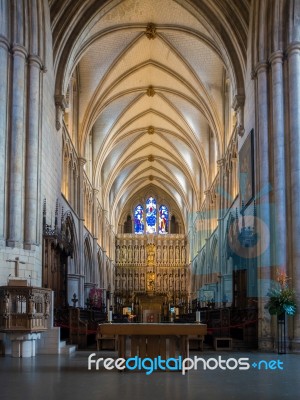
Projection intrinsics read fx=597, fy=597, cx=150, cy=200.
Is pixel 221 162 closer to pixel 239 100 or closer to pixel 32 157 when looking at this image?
pixel 239 100

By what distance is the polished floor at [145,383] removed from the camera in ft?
26.2

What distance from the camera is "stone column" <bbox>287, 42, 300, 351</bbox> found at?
54.3 ft

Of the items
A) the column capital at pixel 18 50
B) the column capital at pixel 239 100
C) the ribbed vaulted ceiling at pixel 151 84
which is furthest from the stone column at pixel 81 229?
the column capital at pixel 18 50

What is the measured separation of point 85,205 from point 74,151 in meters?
6.00

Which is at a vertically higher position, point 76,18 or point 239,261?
point 76,18

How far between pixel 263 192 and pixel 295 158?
5.19 feet

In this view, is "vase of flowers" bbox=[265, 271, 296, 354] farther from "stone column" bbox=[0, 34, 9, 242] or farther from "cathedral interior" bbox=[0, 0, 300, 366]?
"stone column" bbox=[0, 34, 9, 242]

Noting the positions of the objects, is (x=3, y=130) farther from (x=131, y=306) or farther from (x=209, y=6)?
(x=131, y=306)

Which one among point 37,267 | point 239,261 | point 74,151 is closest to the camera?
point 37,267

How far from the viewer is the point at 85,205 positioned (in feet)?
116

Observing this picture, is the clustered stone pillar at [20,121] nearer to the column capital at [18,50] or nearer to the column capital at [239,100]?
the column capital at [18,50]

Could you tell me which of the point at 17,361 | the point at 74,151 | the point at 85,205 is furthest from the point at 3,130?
the point at 85,205

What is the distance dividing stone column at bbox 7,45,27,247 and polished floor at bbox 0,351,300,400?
17.7 feet

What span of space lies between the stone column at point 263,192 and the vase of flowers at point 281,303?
1141 millimetres
